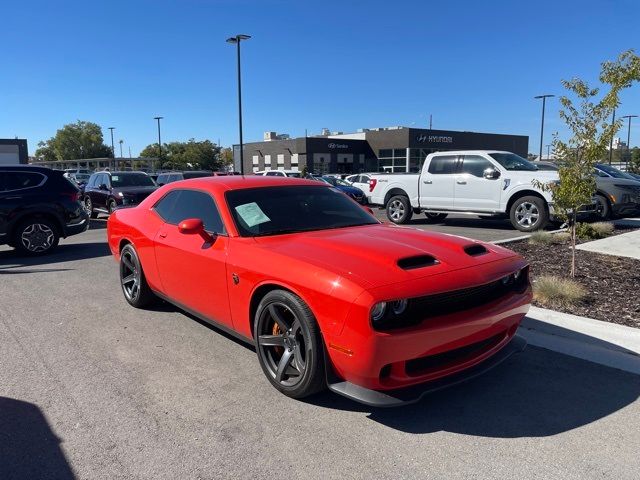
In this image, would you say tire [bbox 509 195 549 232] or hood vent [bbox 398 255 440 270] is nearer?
hood vent [bbox 398 255 440 270]

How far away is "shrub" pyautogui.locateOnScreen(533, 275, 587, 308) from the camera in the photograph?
5449mm

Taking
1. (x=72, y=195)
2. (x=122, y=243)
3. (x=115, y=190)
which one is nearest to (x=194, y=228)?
(x=122, y=243)

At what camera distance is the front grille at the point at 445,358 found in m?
3.17

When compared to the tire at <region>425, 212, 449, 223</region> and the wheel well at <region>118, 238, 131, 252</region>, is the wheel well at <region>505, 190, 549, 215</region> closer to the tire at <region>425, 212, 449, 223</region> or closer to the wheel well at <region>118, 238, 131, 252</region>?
the tire at <region>425, 212, 449, 223</region>

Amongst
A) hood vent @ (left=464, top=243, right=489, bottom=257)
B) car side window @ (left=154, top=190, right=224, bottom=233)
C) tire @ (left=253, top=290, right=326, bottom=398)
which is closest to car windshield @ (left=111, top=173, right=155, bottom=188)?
car side window @ (left=154, top=190, right=224, bottom=233)

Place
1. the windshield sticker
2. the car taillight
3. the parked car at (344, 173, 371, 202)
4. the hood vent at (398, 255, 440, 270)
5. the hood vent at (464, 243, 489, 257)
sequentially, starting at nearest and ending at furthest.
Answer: the hood vent at (398, 255, 440, 270) < the hood vent at (464, 243, 489, 257) < the windshield sticker < the car taillight < the parked car at (344, 173, 371, 202)

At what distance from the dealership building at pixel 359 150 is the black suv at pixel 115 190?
127 feet

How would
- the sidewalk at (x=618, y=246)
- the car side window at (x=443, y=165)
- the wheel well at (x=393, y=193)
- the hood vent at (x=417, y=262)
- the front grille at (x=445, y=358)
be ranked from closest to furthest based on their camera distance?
the front grille at (x=445, y=358)
the hood vent at (x=417, y=262)
the sidewalk at (x=618, y=246)
the car side window at (x=443, y=165)
the wheel well at (x=393, y=193)

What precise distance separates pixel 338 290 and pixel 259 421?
1.02 meters

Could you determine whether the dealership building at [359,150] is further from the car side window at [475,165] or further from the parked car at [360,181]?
the car side window at [475,165]

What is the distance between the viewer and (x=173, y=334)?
195 inches

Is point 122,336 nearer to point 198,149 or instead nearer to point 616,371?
point 616,371

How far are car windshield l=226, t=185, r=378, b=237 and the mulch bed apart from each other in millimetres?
2555

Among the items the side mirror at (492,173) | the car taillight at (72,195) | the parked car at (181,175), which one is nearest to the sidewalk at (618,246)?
the side mirror at (492,173)
